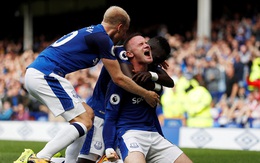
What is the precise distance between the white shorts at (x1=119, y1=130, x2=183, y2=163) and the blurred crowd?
8.97m

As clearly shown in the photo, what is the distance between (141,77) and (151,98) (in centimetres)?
25

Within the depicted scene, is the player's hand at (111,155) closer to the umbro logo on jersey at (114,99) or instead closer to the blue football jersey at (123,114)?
the blue football jersey at (123,114)

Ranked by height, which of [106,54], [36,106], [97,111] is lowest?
[36,106]

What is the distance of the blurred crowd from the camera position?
16219mm

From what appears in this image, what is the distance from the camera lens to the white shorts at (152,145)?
6770 millimetres

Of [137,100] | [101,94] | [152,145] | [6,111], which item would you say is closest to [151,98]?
[137,100]

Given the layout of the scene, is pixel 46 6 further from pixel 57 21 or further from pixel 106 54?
pixel 106 54

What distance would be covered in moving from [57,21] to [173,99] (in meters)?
18.0

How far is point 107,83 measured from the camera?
25.2ft

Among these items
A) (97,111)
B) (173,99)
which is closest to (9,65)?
(173,99)

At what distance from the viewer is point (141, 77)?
6949 mm

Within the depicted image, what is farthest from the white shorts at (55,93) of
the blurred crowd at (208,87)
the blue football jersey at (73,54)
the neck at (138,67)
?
the blurred crowd at (208,87)

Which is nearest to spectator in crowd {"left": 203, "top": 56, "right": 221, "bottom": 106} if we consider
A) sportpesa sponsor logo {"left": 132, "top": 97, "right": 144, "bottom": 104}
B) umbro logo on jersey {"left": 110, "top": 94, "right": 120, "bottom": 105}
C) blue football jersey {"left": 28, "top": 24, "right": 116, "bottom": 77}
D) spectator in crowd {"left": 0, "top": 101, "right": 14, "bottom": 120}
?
spectator in crowd {"left": 0, "top": 101, "right": 14, "bottom": 120}

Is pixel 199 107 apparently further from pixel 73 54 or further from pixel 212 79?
pixel 73 54
